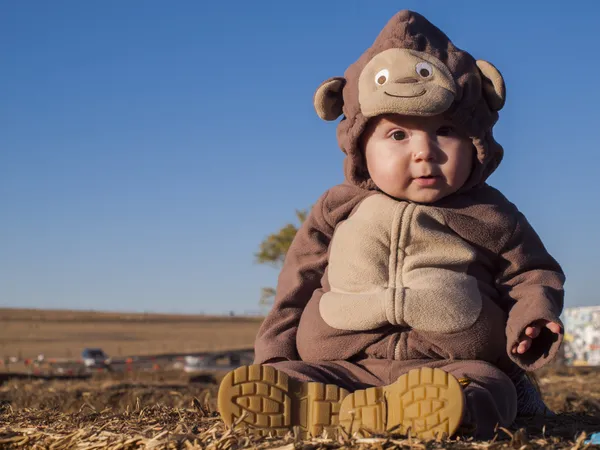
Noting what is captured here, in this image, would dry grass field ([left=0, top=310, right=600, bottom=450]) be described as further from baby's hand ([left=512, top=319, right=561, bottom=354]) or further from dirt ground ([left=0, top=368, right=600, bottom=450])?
baby's hand ([left=512, top=319, right=561, bottom=354])

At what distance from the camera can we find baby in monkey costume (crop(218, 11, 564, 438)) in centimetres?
327

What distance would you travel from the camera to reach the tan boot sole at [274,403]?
2840 mm

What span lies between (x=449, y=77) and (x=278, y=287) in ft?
3.88

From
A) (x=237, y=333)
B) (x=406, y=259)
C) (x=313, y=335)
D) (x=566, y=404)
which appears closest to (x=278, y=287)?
(x=313, y=335)

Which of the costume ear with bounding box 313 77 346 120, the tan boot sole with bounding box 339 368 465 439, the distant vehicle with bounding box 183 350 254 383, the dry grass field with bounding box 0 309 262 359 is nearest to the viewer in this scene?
the tan boot sole with bounding box 339 368 465 439

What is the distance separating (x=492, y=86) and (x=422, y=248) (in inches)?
28.6

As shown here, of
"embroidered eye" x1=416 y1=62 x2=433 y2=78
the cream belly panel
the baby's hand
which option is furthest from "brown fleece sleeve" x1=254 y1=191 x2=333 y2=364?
the baby's hand

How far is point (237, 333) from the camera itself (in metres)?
42.7

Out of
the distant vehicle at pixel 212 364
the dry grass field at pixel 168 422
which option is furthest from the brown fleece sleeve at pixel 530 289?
the distant vehicle at pixel 212 364

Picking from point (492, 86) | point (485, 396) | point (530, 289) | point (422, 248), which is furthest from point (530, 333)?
point (492, 86)

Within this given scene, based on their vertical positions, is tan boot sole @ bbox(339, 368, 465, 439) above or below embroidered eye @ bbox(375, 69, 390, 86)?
below

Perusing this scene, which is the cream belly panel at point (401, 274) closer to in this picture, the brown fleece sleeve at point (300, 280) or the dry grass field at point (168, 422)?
the brown fleece sleeve at point (300, 280)

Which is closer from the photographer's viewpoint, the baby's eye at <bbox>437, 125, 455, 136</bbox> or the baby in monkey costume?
the baby in monkey costume

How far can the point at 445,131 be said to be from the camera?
345cm
